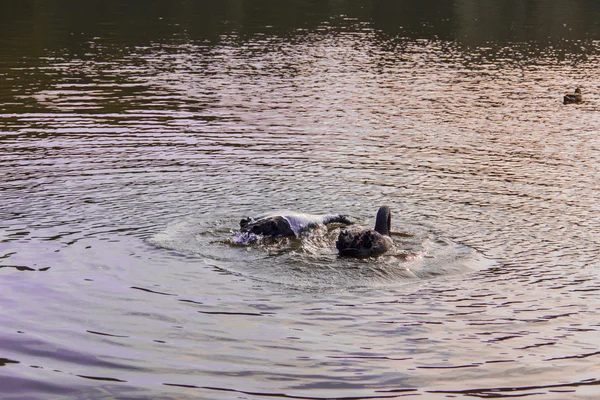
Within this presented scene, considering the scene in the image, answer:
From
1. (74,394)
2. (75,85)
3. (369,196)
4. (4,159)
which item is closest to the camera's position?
(74,394)

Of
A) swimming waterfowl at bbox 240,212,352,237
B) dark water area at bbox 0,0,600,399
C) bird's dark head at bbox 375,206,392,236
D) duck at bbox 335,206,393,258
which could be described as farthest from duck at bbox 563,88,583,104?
duck at bbox 335,206,393,258

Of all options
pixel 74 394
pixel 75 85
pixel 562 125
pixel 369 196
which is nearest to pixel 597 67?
pixel 562 125

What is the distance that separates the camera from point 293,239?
19.0 meters

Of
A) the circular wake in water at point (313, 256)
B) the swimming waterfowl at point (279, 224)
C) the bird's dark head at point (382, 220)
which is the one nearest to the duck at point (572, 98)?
the circular wake in water at point (313, 256)

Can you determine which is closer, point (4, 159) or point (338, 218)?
point (338, 218)

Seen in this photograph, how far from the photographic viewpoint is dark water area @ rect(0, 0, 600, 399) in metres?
13.1

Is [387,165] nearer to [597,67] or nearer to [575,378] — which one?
[575,378]

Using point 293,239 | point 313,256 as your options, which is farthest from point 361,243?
point 293,239

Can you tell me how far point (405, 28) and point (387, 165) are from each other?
54.1 metres

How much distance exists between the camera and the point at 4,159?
26.7 metres

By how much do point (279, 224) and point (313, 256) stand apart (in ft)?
4.24

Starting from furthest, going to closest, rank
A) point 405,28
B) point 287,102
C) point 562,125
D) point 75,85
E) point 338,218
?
point 405,28
point 75,85
point 287,102
point 562,125
point 338,218

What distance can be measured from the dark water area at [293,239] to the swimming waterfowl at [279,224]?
0.94 feet

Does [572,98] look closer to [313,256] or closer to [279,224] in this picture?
[279,224]
